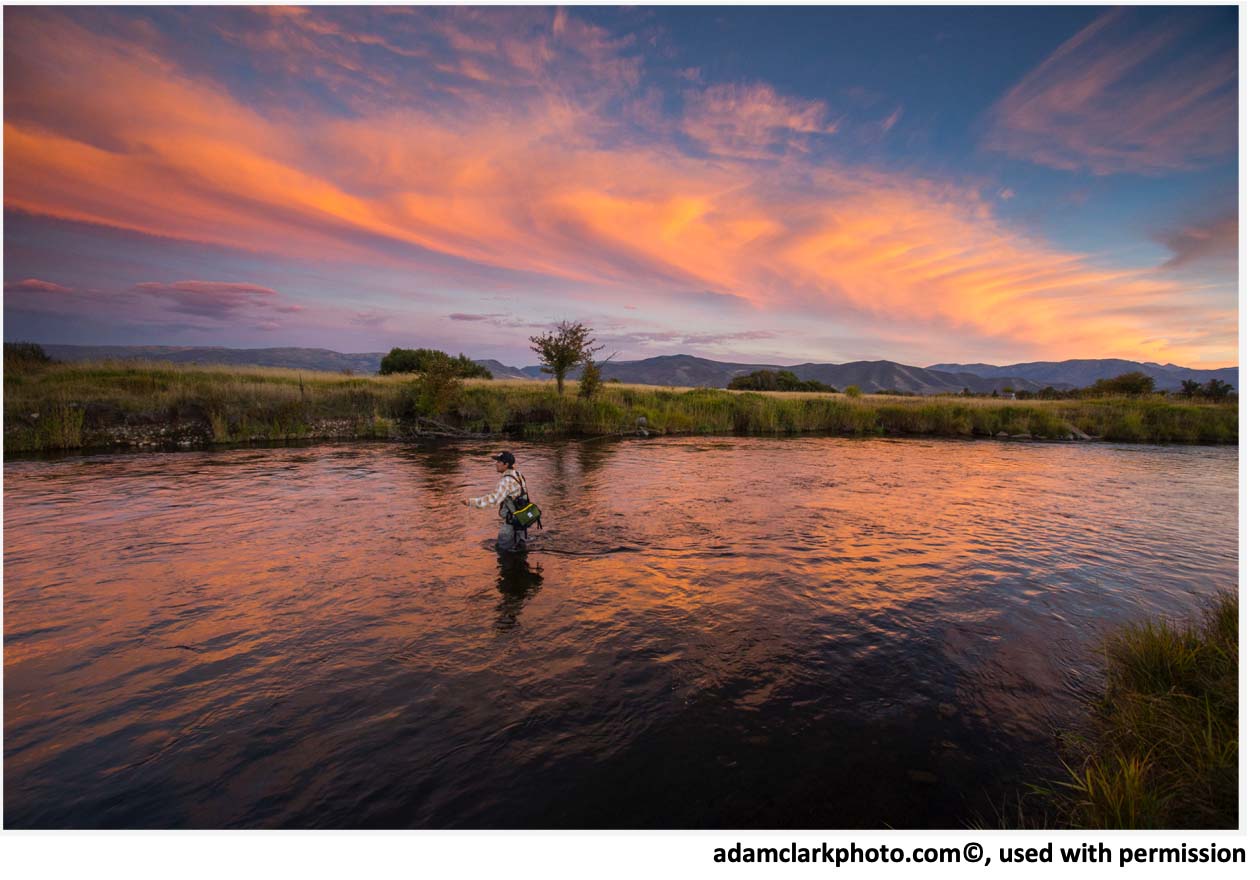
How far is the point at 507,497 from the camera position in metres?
10.2

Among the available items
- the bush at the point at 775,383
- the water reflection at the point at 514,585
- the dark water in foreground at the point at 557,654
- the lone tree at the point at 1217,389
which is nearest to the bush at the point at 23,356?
the dark water in foreground at the point at 557,654

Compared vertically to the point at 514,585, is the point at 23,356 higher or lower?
higher

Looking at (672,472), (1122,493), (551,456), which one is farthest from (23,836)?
(1122,493)

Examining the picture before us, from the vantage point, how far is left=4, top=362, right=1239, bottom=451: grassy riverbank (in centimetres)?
2552

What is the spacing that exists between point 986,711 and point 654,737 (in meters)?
3.68

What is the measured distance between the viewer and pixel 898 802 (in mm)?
4438

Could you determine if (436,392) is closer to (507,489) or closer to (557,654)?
(507,489)

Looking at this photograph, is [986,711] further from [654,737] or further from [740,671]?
[654,737]

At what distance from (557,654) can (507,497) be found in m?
4.09

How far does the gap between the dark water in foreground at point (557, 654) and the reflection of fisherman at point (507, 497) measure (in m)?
0.48

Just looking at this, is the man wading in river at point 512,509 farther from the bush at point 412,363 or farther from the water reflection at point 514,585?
the bush at point 412,363

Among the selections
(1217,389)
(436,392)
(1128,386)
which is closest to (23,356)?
(436,392)

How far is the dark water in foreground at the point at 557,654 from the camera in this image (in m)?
4.55

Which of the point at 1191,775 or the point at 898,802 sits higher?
the point at 1191,775
